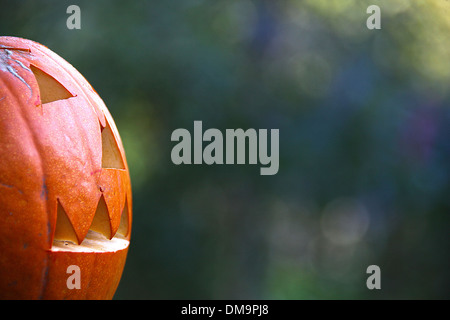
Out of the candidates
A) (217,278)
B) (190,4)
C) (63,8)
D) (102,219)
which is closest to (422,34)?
(190,4)

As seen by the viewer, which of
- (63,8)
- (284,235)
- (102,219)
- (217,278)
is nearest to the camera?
(102,219)

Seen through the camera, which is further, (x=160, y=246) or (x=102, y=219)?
(x=160, y=246)

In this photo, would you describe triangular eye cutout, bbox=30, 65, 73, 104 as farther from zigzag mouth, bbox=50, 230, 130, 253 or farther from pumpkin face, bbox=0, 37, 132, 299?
zigzag mouth, bbox=50, 230, 130, 253

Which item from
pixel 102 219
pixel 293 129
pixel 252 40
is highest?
pixel 252 40

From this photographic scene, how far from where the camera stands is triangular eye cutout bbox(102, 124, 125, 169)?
0.96 metres

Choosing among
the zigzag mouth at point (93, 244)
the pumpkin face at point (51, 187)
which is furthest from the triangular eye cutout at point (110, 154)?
the zigzag mouth at point (93, 244)

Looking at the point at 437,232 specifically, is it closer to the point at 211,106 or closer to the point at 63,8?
the point at 211,106

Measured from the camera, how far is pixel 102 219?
89cm

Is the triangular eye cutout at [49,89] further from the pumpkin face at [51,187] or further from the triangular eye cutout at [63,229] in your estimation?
the triangular eye cutout at [63,229]

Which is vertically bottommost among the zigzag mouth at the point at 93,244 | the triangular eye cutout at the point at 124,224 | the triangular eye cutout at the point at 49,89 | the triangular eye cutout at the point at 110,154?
the zigzag mouth at the point at 93,244

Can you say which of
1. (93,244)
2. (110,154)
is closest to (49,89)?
(110,154)

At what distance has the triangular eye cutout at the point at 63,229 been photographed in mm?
810

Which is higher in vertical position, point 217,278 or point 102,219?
point 102,219

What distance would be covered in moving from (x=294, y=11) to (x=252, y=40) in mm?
313
